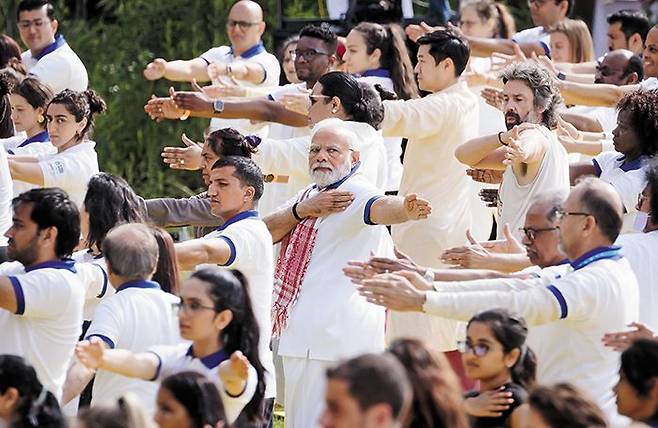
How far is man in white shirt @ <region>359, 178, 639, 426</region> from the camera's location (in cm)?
561

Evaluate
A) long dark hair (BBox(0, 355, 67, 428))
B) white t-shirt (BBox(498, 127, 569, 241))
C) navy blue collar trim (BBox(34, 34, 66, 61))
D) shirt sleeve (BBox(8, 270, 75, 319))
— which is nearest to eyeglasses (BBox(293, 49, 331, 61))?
navy blue collar trim (BBox(34, 34, 66, 61))

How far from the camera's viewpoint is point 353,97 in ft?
25.1

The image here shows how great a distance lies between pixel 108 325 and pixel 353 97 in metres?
2.24

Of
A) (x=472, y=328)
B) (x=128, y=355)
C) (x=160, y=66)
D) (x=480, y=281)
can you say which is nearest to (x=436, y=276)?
(x=480, y=281)

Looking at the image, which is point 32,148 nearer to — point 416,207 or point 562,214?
A: point 416,207

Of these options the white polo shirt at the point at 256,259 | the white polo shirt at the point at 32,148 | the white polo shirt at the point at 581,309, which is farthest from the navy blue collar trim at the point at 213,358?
the white polo shirt at the point at 32,148

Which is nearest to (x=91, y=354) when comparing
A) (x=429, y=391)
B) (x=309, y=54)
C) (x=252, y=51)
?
(x=429, y=391)

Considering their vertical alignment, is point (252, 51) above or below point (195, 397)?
below

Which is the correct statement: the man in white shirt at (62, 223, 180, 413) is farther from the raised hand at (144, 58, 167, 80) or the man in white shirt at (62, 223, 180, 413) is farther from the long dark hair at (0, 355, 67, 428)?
the raised hand at (144, 58, 167, 80)

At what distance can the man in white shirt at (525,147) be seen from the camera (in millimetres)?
7082

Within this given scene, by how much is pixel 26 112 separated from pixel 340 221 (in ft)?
8.52

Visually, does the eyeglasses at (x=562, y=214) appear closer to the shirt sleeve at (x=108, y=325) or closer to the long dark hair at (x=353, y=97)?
the shirt sleeve at (x=108, y=325)

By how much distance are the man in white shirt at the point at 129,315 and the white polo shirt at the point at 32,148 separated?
2676 mm

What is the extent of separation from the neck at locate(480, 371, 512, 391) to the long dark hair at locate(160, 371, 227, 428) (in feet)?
3.21
